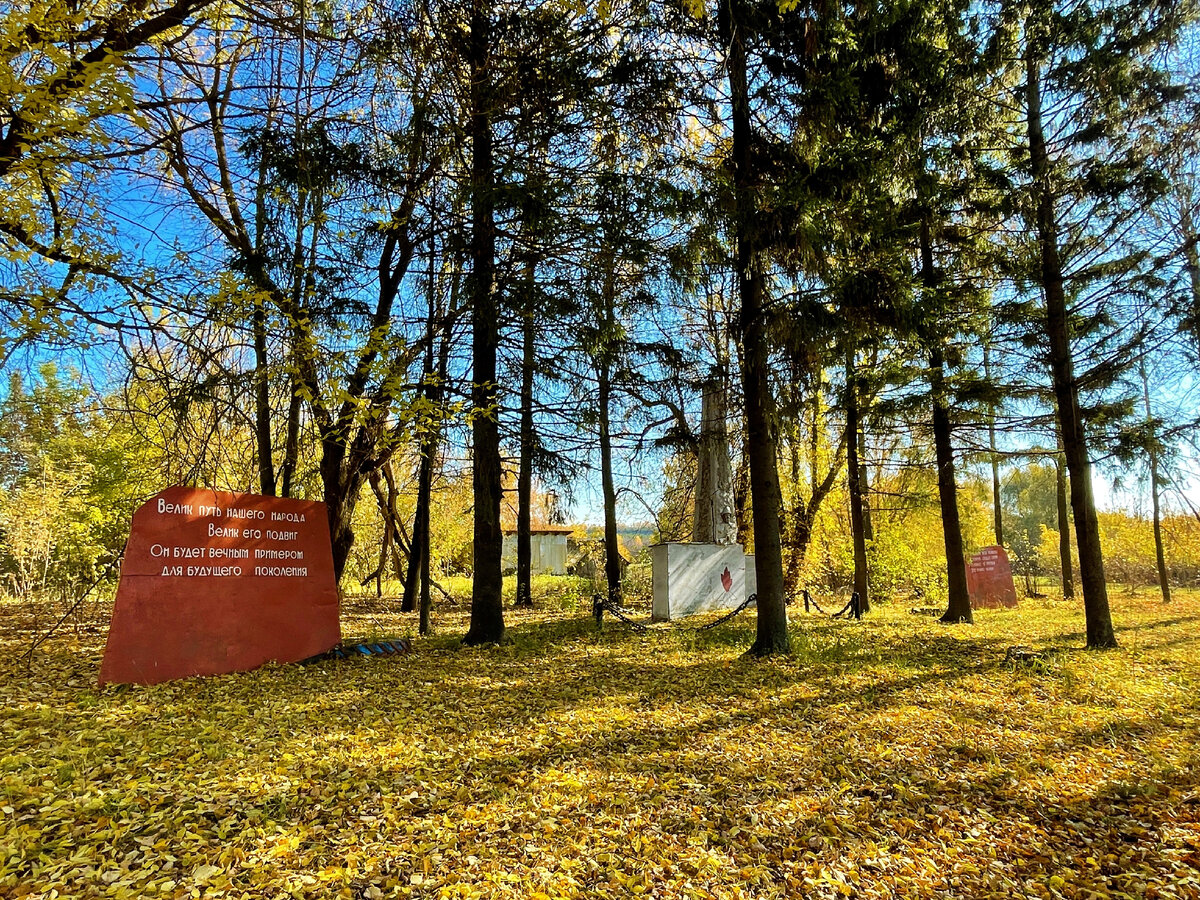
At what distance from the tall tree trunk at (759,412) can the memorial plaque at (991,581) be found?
10525mm

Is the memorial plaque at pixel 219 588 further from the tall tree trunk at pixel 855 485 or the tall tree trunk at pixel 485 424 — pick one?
the tall tree trunk at pixel 855 485

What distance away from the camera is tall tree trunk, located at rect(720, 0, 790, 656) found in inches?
315

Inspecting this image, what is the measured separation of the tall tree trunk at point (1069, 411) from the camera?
851 centimetres

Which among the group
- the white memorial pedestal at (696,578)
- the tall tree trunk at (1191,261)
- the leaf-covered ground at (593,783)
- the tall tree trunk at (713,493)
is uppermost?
the tall tree trunk at (1191,261)

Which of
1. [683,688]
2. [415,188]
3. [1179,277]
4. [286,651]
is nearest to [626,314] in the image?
[415,188]

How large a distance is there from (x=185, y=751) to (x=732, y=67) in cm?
849

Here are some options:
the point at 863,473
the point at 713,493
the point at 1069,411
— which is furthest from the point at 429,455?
the point at 863,473

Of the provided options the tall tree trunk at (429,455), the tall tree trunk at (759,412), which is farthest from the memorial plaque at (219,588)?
the tall tree trunk at (759,412)

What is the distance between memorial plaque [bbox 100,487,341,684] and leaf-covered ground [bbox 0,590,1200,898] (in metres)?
0.39

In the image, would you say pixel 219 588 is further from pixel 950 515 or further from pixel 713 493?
pixel 950 515

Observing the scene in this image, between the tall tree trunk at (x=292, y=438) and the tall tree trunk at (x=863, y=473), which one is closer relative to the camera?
the tall tree trunk at (x=292, y=438)

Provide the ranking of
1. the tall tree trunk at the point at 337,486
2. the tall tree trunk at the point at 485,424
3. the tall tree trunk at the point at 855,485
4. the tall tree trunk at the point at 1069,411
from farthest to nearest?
the tall tree trunk at the point at 855,485 → the tall tree trunk at the point at 337,486 → the tall tree trunk at the point at 1069,411 → the tall tree trunk at the point at 485,424

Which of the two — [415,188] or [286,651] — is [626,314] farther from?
[286,651]

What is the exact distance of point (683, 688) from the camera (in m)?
6.43
